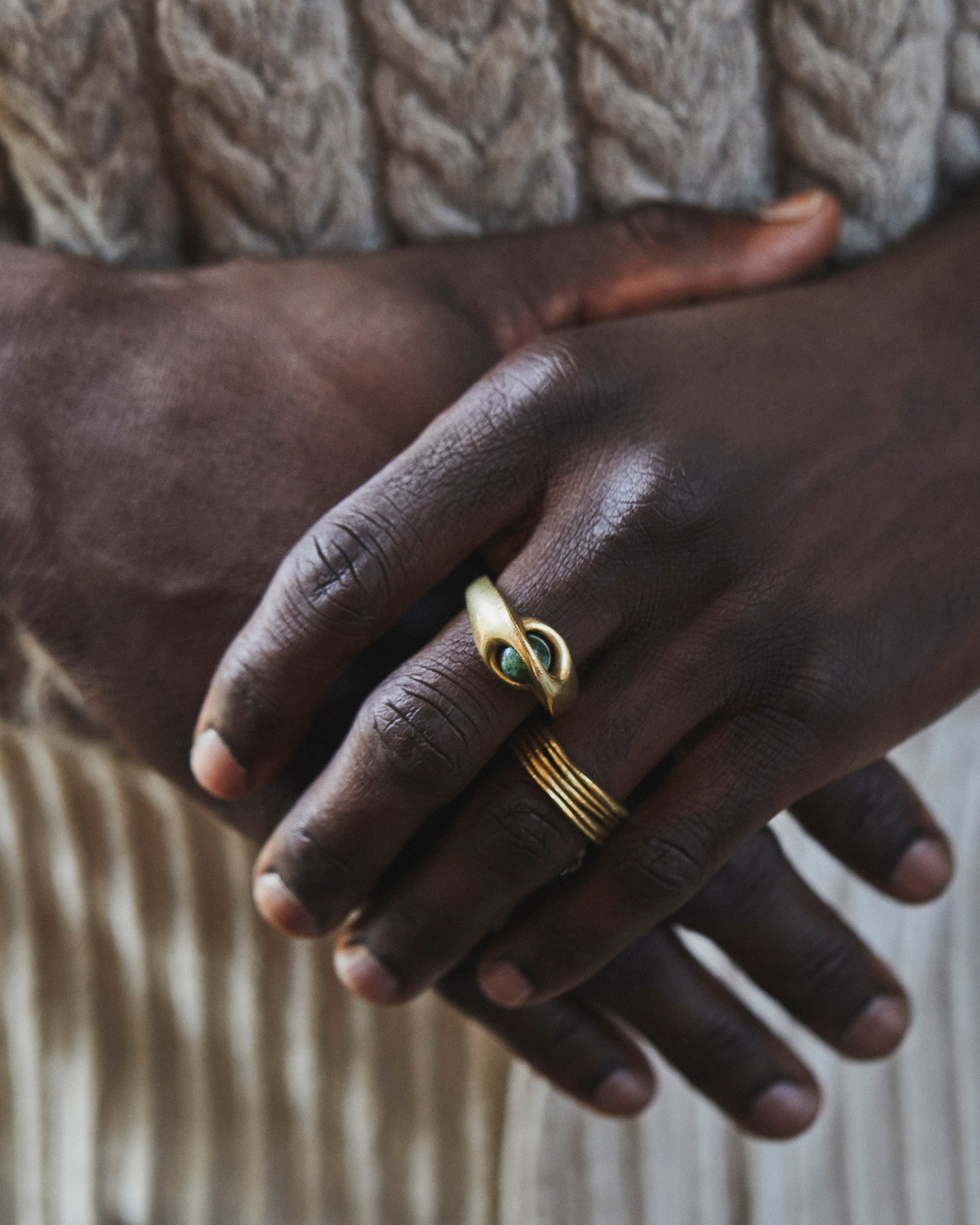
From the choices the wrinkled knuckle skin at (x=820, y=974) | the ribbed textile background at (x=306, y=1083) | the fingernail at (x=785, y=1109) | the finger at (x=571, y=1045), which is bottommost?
the ribbed textile background at (x=306, y=1083)

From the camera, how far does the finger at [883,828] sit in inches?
28.2

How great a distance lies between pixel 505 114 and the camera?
768mm

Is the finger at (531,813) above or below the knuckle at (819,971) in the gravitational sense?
above

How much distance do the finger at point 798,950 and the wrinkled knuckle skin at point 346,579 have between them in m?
0.27

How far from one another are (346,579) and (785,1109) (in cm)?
46

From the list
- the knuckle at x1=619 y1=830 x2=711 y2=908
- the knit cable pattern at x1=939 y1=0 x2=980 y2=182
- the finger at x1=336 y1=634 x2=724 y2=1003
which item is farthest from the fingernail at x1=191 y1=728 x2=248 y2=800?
the knit cable pattern at x1=939 y1=0 x2=980 y2=182

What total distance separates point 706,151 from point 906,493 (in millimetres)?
305

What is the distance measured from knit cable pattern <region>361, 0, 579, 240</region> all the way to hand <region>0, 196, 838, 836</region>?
45 millimetres

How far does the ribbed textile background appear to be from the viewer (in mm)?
1021

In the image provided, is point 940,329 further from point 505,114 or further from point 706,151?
point 505,114

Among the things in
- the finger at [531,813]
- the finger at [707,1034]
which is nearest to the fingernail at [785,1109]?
the finger at [707,1034]

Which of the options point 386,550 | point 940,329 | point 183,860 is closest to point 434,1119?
point 183,860

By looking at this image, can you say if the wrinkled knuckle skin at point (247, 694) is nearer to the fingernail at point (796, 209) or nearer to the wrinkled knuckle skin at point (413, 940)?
the wrinkled knuckle skin at point (413, 940)

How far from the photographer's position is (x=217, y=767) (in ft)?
2.09
